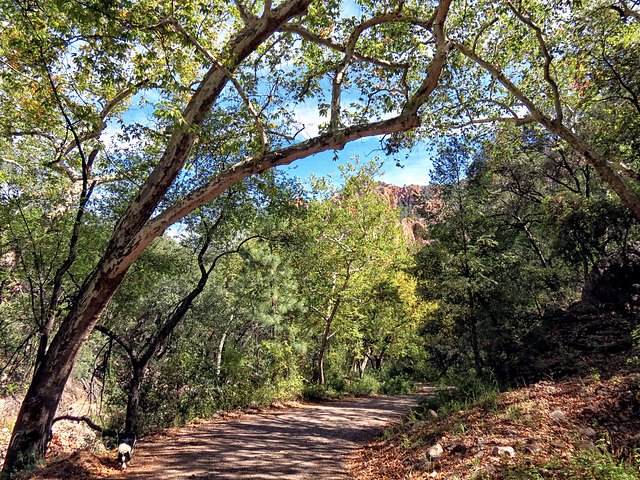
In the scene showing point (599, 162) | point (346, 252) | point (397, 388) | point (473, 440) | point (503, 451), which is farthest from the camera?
point (397, 388)

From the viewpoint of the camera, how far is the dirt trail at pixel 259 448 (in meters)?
4.71

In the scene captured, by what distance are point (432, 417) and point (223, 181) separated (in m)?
6.19

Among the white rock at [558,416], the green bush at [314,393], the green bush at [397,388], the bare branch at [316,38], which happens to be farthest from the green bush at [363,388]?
the bare branch at [316,38]

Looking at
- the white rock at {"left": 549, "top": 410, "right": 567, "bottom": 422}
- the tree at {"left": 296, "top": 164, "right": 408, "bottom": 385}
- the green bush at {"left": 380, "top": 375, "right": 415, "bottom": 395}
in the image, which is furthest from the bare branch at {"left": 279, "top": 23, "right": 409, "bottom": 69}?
the green bush at {"left": 380, "top": 375, "right": 415, "bottom": 395}

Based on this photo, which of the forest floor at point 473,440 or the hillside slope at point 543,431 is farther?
the forest floor at point 473,440

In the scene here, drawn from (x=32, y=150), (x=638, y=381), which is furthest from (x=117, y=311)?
(x=638, y=381)

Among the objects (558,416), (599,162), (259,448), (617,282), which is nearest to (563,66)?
(599,162)

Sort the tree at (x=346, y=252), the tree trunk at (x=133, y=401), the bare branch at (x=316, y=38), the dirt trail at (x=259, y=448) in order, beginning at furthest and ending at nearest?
the tree at (x=346, y=252), the tree trunk at (x=133, y=401), the bare branch at (x=316, y=38), the dirt trail at (x=259, y=448)

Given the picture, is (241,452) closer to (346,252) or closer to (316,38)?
(316,38)

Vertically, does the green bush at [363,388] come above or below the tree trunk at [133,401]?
below

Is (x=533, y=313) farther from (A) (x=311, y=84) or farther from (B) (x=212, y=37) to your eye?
(B) (x=212, y=37)

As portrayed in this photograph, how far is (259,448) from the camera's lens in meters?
5.86

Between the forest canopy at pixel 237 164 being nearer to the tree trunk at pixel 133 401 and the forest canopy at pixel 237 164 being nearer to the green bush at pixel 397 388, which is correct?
the tree trunk at pixel 133 401

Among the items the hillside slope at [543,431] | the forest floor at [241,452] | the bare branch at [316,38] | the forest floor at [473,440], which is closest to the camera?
the hillside slope at [543,431]
